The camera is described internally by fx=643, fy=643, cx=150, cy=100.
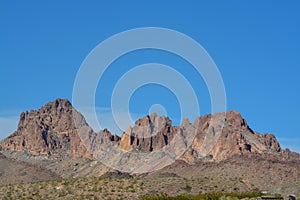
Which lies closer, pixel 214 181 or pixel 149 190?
pixel 149 190

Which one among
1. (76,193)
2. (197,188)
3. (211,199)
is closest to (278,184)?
(197,188)

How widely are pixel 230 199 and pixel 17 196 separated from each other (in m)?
63.5

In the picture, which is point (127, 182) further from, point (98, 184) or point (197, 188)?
point (197, 188)

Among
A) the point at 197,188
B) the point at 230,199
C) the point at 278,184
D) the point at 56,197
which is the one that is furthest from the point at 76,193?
the point at 278,184

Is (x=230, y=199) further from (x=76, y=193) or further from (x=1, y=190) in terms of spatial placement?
(x=1, y=190)

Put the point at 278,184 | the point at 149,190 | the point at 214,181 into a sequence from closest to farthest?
the point at 149,190, the point at 214,181, the point at 278,184

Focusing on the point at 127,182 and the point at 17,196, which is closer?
the point at 17,196

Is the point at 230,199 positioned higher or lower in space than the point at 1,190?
lower

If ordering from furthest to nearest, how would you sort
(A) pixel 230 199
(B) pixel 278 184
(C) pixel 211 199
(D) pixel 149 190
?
(B) pixel 278 184, (D) pixel 149 190, (C) pixel 211 199, (A) pixel 230 199

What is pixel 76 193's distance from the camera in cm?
12875

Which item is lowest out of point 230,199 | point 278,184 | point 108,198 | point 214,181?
point 230,199

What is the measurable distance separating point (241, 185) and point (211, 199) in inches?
2508

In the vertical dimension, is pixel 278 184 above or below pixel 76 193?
above

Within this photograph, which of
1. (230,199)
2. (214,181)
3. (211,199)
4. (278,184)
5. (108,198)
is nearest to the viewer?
(230,199)
